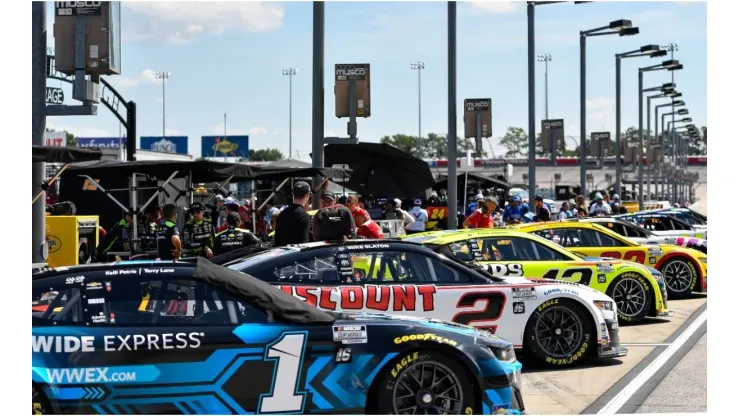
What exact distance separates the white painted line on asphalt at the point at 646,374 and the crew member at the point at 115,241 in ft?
26.0

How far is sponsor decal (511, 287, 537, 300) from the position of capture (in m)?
9.76

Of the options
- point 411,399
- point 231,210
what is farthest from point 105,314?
point 231,210

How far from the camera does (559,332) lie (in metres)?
9.93

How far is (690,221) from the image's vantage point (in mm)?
23672

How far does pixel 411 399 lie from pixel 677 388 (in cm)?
316

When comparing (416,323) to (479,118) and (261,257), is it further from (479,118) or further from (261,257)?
(479,118)

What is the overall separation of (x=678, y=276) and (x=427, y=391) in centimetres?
1170

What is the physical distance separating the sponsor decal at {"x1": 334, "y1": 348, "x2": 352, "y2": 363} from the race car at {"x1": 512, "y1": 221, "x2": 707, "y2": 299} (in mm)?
9631

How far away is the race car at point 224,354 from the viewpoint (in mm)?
6133

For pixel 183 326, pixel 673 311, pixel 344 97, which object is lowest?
pixel 673 311

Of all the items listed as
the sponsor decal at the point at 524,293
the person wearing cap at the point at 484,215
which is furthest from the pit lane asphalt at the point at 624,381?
the person wearing cap at the point at 484,215

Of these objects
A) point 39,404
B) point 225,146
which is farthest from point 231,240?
point 225,146

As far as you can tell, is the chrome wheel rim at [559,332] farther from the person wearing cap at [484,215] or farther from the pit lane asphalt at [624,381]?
the person wearing cap at [484,215]
